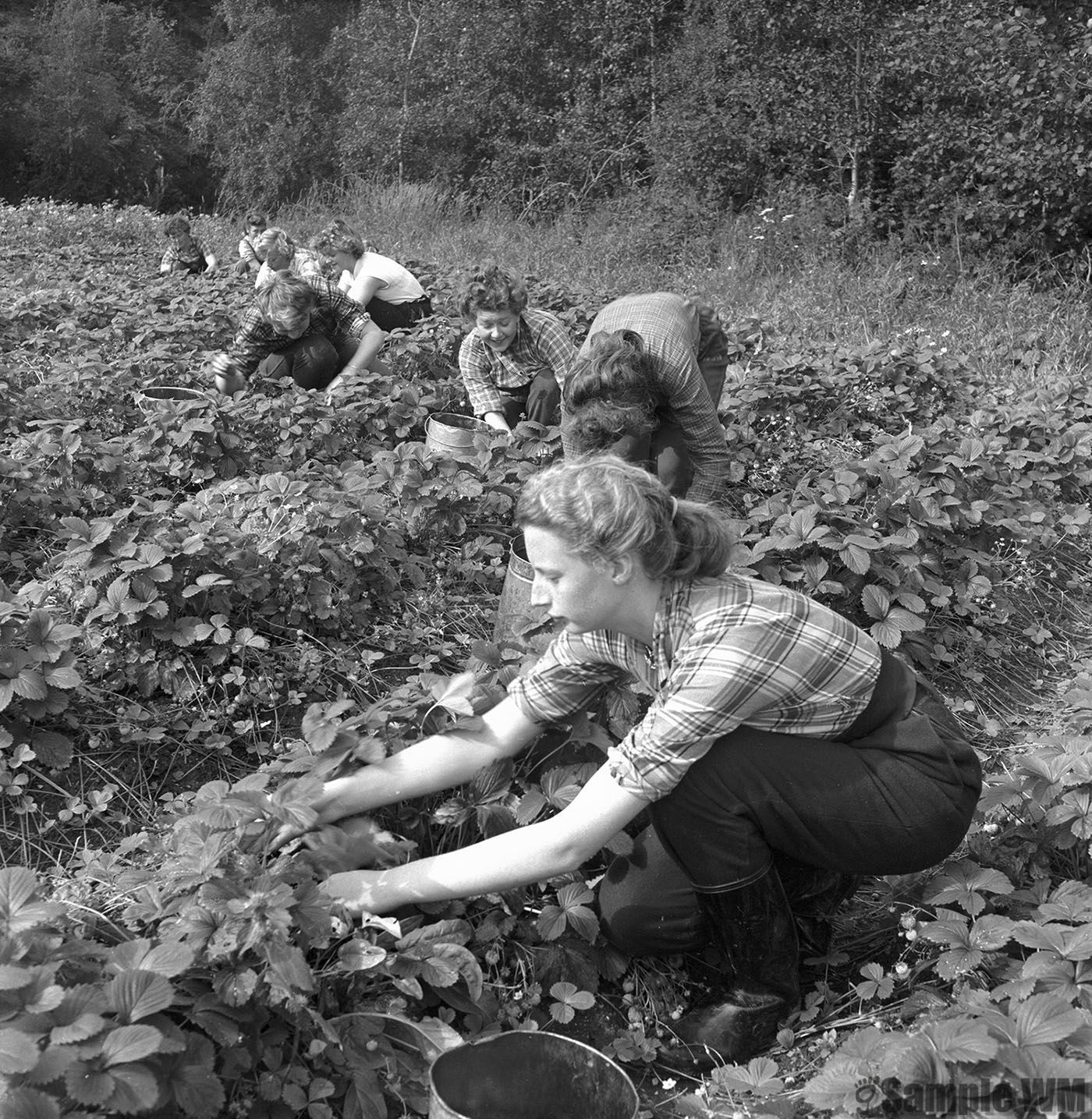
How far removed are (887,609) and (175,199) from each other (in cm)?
2412

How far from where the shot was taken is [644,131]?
52.3ft

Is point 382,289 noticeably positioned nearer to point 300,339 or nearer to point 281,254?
point 281,254

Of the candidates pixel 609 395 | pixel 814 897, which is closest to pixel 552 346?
pixel 609 395

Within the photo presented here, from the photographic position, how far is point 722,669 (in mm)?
1788

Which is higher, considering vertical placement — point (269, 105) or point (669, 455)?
point (269, 105)

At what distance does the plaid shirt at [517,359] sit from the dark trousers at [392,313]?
167 centimetres

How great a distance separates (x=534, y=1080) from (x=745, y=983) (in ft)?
1.66

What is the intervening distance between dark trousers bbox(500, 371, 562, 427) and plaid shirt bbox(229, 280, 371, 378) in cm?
95

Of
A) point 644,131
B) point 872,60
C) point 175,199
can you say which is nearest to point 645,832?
point 872,60

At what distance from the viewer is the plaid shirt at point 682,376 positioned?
3.24 m

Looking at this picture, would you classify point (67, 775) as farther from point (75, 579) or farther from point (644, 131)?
point (644, 131)

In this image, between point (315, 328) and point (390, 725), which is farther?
point (315, 328)

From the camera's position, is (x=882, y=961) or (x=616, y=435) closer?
(x=882, y=961)

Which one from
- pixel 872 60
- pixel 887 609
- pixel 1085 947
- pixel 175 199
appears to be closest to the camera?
pixel 1085 947
